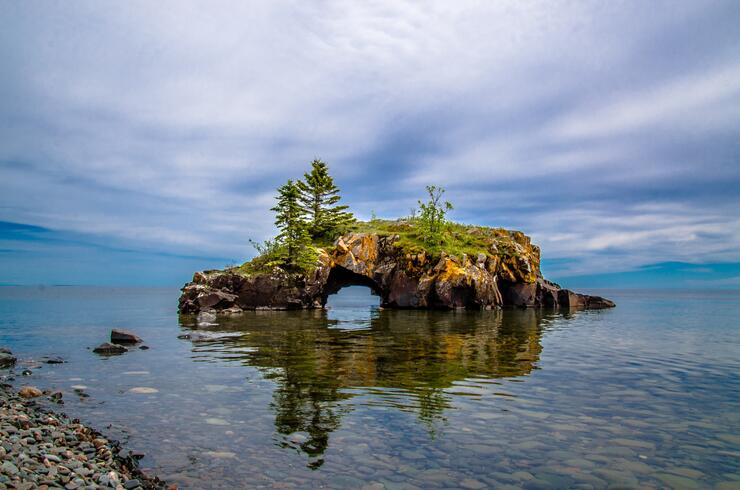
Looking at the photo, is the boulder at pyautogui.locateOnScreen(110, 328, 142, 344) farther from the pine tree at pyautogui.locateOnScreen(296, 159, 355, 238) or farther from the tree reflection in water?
the pine tree at pyautogui.locateOnScreen(296, 159, 355, 238)

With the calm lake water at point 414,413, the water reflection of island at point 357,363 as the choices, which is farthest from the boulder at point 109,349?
the water reflection of island at point 357,363

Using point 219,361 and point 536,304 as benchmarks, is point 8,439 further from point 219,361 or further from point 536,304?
point 536,304

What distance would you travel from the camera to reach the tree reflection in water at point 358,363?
465 inches

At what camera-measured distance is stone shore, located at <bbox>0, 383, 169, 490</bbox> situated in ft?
23.3

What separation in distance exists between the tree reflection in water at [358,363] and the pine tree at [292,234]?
24.0m

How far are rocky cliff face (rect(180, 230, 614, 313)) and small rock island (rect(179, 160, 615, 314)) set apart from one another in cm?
13

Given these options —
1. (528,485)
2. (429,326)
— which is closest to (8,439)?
(528,485)

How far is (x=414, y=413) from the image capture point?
11.8m

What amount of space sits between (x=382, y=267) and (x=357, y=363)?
44.5 metres

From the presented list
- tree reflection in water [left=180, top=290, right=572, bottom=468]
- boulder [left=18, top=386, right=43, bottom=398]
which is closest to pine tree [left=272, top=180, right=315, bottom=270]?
tree reflection in water [left=180, top=290, right=572, bottom=468]

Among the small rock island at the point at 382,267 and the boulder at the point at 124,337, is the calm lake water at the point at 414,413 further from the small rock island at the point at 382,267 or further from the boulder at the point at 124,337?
the small rock island at the point at 382,267

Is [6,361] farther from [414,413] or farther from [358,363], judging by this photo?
[414,413]

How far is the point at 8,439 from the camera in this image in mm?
8656

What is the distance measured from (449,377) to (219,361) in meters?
10.4
